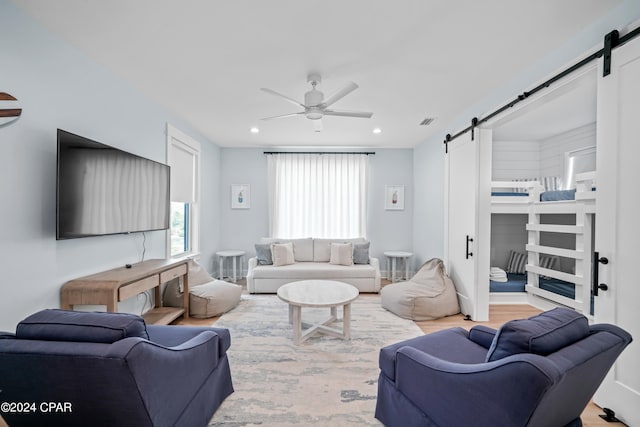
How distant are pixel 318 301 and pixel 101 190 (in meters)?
2.20

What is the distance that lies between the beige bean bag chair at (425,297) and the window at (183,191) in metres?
3.03

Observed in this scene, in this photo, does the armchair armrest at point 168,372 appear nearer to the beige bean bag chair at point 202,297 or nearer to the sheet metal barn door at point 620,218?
the beige bean bag chair at point 202,297

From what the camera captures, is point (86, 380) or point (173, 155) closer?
point (86, 380)

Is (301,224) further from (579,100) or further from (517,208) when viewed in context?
(579,100)

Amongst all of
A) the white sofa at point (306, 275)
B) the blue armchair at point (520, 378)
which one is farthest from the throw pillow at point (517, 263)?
the blue armchair at point (520, 378)

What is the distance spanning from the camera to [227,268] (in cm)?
541

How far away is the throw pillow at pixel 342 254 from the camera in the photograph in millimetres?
4824

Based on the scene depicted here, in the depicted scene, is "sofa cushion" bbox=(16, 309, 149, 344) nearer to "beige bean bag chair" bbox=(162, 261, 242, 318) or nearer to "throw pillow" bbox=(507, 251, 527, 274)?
"beige bean bag chair" bbox=(162, 261, 242, 318)

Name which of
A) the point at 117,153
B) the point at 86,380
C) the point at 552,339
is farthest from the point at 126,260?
the point at 552,339

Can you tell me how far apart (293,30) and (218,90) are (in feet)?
4.37

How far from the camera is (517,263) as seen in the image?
15.0 ft

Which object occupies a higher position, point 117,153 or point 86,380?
point 117,153

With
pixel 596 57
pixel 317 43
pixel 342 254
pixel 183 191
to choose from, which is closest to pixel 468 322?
pixel 342 254

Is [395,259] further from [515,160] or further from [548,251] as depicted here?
[515,160]
